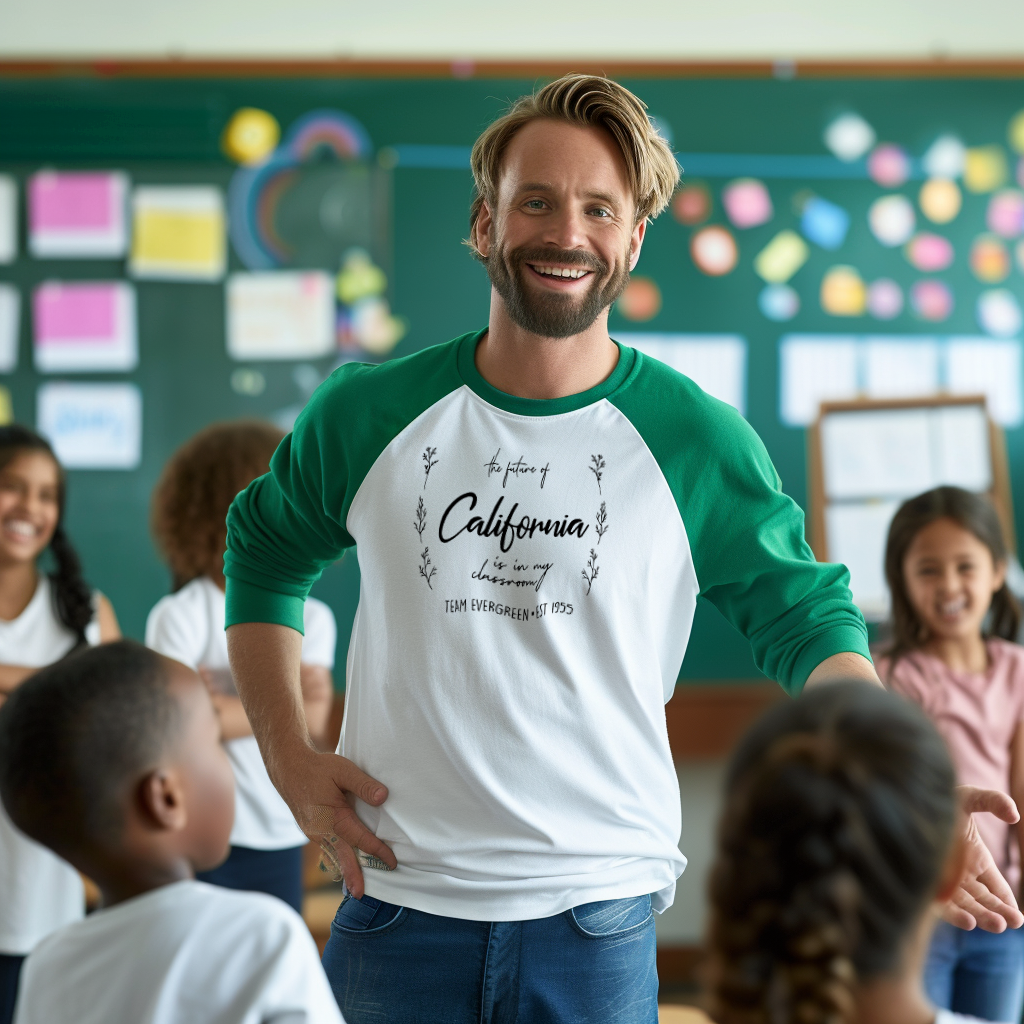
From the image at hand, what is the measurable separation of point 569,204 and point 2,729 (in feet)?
2.61

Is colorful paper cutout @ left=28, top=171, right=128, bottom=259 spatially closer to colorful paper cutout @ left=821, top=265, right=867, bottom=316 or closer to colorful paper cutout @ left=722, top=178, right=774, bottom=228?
colorful paper cutout @ left=722, top=178, right=774, bottom=228

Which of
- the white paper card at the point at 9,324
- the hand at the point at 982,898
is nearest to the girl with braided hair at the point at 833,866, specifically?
the hand at the point at 982,898

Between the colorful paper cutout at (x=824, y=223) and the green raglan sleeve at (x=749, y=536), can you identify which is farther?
the colorful paper cutout at (x=824, y=223)

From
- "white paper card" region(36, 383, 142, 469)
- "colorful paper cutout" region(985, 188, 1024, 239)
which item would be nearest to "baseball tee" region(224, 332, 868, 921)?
"white paper card" region(36, 383, 142, 469)

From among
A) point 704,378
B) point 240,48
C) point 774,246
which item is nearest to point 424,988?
point 704,378

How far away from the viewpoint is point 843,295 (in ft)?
10.8

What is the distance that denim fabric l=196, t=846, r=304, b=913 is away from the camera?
83.2 inches

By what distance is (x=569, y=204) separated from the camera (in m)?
1.28

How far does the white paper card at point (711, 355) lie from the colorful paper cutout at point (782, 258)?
0.67ft

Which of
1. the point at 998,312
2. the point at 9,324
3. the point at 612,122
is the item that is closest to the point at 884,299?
the point at 998,312

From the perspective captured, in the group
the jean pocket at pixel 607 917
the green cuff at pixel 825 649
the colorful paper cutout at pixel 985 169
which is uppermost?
the colorful paper cutout at pixel 985 169

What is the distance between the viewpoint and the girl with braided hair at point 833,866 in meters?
0.76

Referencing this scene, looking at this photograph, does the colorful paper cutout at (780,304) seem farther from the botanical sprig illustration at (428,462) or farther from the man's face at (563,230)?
the botanical sprig illustration at (428,462)

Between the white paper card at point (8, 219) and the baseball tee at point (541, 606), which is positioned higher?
the white paper card at point (8, 219)
